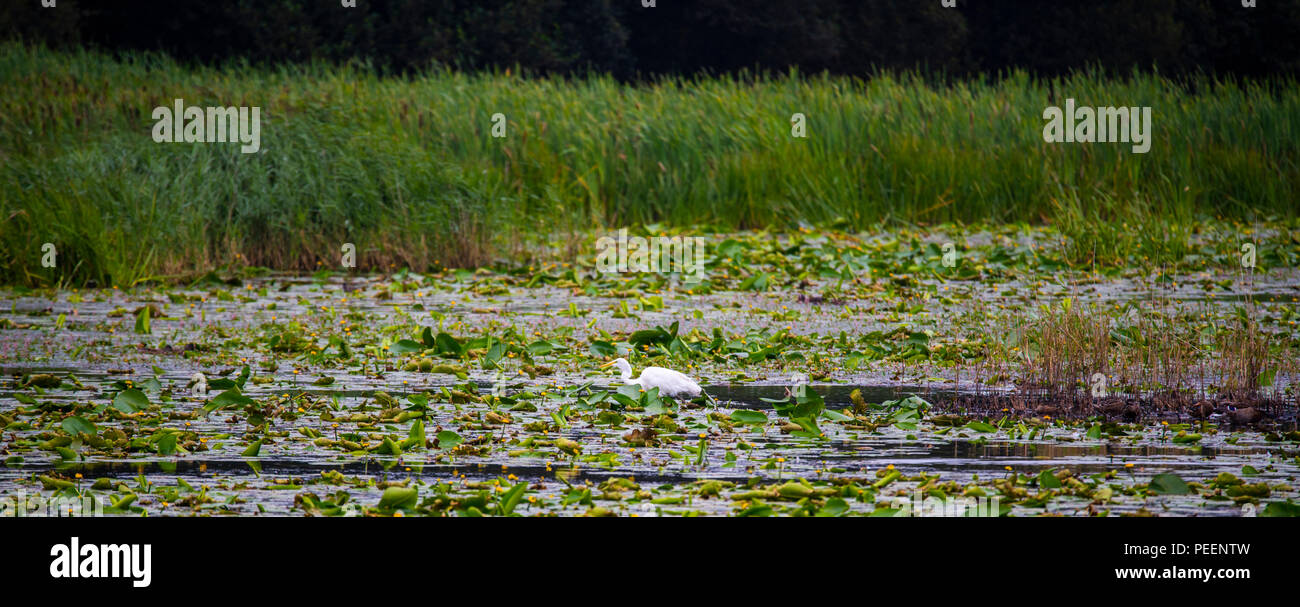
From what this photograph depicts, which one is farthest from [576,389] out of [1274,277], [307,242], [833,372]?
[1274,277]

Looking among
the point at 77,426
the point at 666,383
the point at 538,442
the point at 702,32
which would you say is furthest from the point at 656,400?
the point at 702,32

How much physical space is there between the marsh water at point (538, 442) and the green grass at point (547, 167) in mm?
2913

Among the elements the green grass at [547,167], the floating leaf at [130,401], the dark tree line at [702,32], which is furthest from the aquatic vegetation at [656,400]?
the dark tree line at [702,32]

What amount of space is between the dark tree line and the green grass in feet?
35.1

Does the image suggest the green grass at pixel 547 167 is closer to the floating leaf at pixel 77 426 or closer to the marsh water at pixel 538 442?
the marsh water at pixel 538 442

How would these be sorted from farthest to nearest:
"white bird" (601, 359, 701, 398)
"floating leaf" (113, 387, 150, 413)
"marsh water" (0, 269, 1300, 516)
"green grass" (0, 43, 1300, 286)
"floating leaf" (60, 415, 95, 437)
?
"green grass" (0, 43, 1300, 286), "white bird" (601, 359, 701, 398), "floating leaf" (113, 387, 150, 413), "floating leaf" (60, 415, 95, 437), "marsh water" (0, 269, 1300, 516)

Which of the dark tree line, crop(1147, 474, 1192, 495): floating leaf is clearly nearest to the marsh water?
crop(1147, 474, 1192, 495): floating leaf

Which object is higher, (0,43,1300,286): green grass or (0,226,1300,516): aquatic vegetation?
(0,43,1300,286): green grass

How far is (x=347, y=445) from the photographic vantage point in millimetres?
5914

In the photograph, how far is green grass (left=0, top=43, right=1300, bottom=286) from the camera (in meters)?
12.2

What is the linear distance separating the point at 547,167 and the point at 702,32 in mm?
21896

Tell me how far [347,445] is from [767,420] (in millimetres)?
1871

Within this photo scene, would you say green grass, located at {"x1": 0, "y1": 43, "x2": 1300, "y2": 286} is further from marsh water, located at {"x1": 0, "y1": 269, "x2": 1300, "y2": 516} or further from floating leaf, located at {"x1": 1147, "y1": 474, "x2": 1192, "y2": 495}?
floating leaf, located at {"x1": 1147, "y1": 474, "x2": 1192, "y2": 495}

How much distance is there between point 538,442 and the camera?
6016 millimetres
